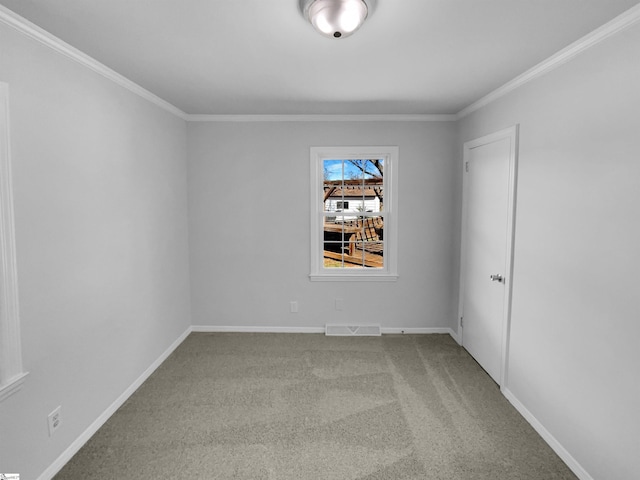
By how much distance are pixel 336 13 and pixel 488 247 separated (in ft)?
7.90

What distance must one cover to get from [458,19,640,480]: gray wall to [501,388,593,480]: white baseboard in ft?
0.12

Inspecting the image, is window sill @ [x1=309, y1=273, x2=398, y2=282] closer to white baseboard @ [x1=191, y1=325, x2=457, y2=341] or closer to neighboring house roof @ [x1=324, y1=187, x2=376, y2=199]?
white baseboard @ [x1=191, y1=325, x2=457, y2=341]

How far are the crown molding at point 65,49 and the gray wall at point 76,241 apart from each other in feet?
0.13

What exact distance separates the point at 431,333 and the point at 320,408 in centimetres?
195

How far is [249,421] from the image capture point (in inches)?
101

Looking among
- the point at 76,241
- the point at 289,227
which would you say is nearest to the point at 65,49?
the point at 76,241

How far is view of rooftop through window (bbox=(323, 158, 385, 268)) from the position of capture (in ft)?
13.7

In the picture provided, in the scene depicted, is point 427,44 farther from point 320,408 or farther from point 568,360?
point 320,408

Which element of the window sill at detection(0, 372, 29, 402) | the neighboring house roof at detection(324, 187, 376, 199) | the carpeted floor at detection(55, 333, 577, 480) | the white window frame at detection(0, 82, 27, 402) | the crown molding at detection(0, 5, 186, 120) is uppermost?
the crown molding at detection(0, 5, 186, 120)

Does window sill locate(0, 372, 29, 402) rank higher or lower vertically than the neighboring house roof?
lower

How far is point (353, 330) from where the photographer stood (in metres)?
4.18

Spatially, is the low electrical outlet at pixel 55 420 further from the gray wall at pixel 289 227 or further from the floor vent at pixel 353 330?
the floor vent at pixel 353 330

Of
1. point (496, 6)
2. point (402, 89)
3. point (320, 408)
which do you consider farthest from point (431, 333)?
point (496, 6)

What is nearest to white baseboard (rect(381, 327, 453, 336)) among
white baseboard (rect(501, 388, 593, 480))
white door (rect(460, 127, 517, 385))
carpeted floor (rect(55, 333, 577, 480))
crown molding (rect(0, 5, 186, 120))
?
white door (rect(460, 127, 517, 385))
